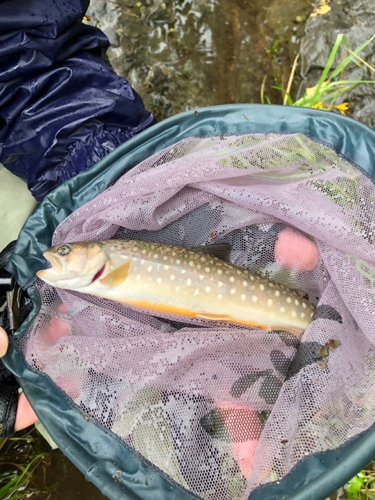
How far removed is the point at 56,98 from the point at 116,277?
2.69 feet

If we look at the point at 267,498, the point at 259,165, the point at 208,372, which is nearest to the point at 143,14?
the point at 259,165

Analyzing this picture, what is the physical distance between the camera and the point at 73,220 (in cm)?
161

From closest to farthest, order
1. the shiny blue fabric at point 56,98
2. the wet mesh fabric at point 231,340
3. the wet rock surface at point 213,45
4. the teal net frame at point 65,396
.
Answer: the teal net frame at point 65,396 < the wet mesh fabric at point 231,340 < the shiny blue fabric at point 56,98 < the wet rock surface at point 213,45

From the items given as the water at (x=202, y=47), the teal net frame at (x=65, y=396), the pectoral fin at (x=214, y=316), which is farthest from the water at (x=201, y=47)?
the pectoral fin at (x=214, y=316)

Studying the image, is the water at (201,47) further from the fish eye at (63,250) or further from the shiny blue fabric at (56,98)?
the fish eye at (63,250)

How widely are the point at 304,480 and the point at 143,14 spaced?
8.82ft

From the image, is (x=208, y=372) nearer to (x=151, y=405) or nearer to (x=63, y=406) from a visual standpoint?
(x=151, y=405)

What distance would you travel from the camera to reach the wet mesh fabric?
131 centimetres

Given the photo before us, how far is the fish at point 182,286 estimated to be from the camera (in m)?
1.55

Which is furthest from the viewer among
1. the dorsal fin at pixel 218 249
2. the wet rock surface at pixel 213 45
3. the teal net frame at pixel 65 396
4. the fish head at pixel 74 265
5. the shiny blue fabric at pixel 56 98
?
the wet rock surface at pixel 213 45

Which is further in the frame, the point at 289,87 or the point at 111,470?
the point at 289,87

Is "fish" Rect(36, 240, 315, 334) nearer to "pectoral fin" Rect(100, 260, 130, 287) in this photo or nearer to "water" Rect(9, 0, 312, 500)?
"pectoral fin" Rect(100, 260, 130, 287)

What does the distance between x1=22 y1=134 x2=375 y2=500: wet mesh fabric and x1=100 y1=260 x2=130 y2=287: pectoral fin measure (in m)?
0.12

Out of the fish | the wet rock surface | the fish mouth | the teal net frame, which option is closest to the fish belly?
the fish
